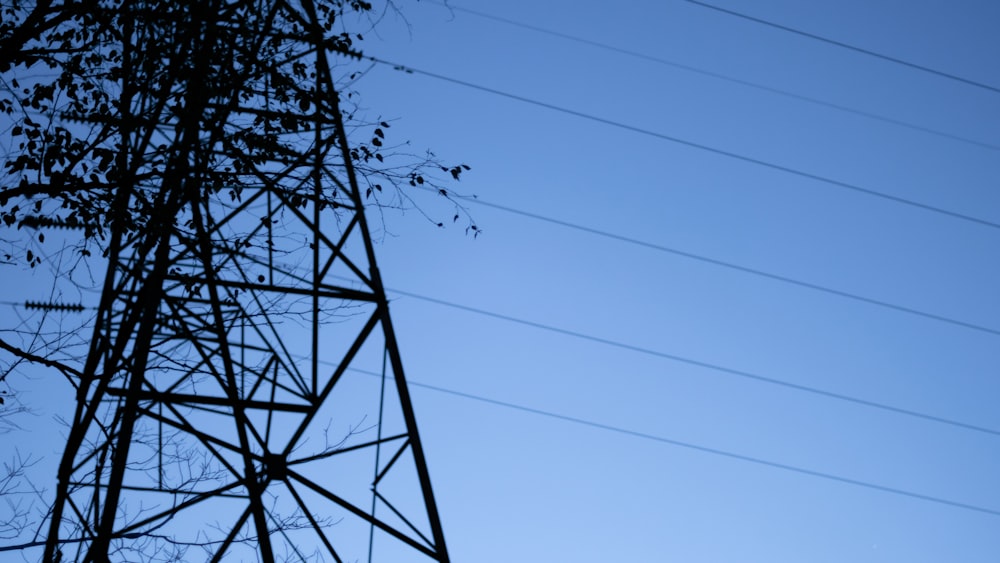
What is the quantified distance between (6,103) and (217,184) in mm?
2354

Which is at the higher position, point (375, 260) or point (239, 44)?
point (239, 44)

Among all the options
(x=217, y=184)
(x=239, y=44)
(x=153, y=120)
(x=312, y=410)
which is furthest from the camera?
(x=217, y=184)

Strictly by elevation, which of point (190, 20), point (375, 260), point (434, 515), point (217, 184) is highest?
point (217, 184)

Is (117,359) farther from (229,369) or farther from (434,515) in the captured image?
(434,515)

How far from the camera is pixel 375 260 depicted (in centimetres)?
699

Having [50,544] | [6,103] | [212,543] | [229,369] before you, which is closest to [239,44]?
[229,369]

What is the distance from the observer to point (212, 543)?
9.15 m

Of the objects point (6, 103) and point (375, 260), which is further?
point (6, 103)

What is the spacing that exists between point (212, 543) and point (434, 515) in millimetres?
3614

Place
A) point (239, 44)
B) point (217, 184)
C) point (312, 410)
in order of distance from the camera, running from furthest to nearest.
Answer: point (217, 184) → point (239, 44) → point (312, 410)

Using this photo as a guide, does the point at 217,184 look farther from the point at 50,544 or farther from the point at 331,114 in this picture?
the point at 50,544

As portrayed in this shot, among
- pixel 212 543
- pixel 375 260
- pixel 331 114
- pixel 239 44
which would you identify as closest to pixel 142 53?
pixel 239 44

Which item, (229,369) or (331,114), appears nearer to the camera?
(229,369)

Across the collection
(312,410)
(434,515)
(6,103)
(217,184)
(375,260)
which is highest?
(6,103)
